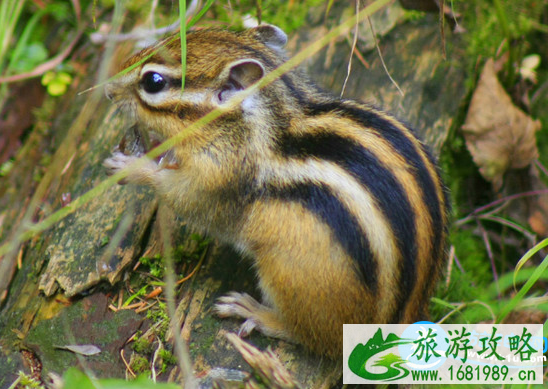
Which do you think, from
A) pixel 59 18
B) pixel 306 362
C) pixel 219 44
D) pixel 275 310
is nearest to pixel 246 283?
pixel 275 310

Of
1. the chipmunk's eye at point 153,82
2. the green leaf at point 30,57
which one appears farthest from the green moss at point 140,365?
the green leaf at point 30,57

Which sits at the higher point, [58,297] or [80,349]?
[58,297]

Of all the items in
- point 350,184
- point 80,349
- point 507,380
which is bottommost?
point 80,349

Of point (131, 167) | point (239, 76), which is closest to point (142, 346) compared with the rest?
point (131, 167)

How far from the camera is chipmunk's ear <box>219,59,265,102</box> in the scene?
2992 mm

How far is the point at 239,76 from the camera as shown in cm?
307

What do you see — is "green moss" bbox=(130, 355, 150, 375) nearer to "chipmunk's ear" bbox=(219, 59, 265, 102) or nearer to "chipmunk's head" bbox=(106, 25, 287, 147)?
"chipmunk's head" bbox=(106, 25, 287, 147)

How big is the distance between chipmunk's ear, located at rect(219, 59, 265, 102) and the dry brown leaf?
6.79 feet

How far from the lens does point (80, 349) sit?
3.01 meters

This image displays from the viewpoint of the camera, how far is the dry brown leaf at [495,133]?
439 centimetres

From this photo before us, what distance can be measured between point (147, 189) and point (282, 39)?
1.26 metres

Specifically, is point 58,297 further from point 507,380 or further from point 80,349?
point 507,380

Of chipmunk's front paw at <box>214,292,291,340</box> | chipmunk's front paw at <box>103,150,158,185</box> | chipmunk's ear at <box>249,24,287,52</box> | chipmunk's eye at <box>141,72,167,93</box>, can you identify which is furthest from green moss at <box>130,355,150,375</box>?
chipmunk's ear at <box>249,24,287,52</box>

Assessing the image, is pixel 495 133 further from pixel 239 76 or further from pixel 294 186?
pixel 239 76
